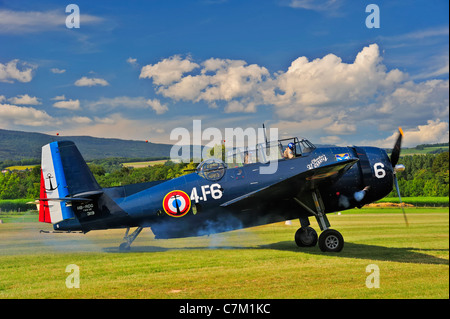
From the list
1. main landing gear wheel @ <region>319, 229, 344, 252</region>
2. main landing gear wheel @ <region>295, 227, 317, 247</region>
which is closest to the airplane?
main landing gear wheel @ <region>319, 229, 344, 252</region>

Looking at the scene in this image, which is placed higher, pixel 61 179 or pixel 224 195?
pixel 61 179

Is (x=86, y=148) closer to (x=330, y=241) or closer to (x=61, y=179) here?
(x=61, y=179)

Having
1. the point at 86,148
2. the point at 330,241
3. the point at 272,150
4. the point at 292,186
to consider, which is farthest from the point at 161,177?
the point at 86,148

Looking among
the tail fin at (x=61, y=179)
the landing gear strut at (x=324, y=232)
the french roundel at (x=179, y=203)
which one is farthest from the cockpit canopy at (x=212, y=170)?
the tail fin at (x=61, y=179)

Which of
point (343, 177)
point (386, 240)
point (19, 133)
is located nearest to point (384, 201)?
point (386, 240)

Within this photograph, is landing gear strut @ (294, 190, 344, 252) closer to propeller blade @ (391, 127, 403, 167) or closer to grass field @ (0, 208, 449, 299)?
grass field @ (0, 208, 449, 299)

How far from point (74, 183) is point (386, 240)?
12.2 m

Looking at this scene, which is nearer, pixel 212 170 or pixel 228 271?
pixel 228 271

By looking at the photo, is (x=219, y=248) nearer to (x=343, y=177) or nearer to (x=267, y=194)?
(x=267, y=194)

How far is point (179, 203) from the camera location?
12719 mm

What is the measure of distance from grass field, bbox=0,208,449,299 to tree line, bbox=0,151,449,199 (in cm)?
2549

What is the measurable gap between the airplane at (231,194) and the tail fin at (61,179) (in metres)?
0.03

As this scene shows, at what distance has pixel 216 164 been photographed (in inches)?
512

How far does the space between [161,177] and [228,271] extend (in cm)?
3297
